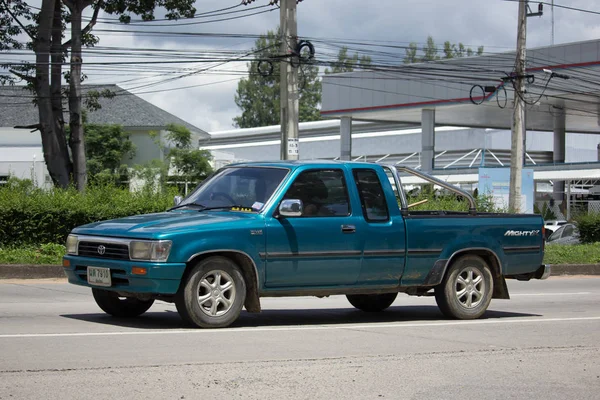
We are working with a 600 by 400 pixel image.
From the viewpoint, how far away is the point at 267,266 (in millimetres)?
9352

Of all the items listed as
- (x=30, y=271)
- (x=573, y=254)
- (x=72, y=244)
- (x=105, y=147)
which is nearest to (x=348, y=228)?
(x=72, y=244)

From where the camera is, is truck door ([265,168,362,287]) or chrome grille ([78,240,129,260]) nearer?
chrome grille ([78,240,129,260])

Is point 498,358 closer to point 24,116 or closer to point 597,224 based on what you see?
point 597,224

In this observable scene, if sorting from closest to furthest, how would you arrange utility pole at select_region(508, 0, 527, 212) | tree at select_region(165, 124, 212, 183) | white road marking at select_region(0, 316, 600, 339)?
white road marking at select_region(0, 316, 600, 339) < utility pole at select_region(508, 0, 527, 212) < tree at select_region(165, 124, 212, 183)

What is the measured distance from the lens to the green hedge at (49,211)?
739 inches

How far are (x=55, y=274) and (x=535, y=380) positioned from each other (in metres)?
12.2

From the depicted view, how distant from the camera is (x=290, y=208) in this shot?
942cm

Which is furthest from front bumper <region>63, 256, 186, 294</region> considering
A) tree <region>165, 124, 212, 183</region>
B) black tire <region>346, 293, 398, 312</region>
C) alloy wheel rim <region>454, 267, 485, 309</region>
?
tree <region>165, 124, 212, 183</region>

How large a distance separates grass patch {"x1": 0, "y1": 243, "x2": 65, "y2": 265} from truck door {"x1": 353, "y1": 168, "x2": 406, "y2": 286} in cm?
933

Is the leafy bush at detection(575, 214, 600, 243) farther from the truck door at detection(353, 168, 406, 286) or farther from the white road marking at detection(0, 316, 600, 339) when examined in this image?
the truck door at detection(353, 168, 406, 286)

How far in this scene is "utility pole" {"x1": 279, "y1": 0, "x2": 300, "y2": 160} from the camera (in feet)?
74.2

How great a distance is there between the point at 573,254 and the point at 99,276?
56.6 feet

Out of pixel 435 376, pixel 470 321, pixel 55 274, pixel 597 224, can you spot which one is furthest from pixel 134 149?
pixel 435 376

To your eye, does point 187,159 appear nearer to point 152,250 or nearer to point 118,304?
point 118,304
